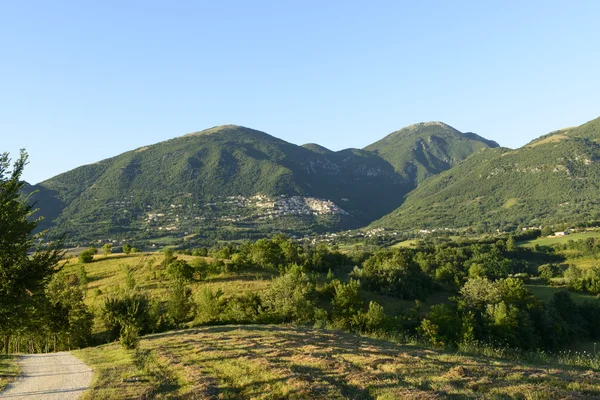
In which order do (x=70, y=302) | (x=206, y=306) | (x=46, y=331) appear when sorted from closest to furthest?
1. (x=46, y=331)
2. (x=70, y=302)
3. (x=206, y=306)

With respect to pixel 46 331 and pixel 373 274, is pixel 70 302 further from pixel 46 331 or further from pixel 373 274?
pixel 373 274

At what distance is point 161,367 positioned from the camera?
1784cm

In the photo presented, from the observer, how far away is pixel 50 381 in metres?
16.3

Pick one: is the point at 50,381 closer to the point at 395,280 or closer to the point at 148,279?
the point at 148,279

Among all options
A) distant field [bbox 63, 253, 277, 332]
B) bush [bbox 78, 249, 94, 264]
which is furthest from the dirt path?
bush [bbox 78, 249, 94, 264]

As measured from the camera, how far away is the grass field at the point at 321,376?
12016mm

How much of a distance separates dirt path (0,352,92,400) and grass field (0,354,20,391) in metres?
0.29

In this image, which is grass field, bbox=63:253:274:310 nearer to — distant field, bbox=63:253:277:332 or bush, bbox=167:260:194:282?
distant field, bbox=63:253:277:332

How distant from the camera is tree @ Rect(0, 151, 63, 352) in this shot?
19031mm

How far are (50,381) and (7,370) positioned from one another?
14.7ft

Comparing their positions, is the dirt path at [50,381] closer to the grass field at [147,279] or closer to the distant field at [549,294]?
the grass field at [147,279]

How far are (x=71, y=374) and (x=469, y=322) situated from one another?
5262cm

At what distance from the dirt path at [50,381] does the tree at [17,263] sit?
315 centimetres

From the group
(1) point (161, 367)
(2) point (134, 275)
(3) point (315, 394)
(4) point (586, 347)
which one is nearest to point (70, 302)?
(1) point (161, 367)
